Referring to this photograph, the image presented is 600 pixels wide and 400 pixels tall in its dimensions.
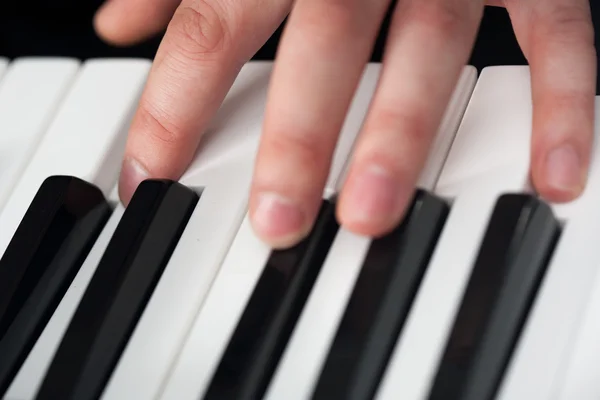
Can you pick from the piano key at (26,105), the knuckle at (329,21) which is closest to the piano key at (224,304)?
the knuckle at (329,21)

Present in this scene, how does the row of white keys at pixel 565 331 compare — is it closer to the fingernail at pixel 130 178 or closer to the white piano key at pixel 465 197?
the white piano key at pixel 465 197

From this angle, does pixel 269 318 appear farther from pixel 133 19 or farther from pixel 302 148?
pixel 133 19

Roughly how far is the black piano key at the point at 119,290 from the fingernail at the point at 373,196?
0.15 m

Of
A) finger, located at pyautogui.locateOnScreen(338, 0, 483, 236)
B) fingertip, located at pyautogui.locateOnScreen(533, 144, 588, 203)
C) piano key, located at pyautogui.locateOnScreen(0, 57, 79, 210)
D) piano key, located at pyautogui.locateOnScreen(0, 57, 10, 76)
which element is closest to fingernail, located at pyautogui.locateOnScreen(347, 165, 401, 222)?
finger, located at pyautogui.locateOnScreen(338, 0, 483, 236)

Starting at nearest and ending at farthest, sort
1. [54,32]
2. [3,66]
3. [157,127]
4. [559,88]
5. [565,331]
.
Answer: [565,331]
[559,88]
[157,127]
[3,66]
[54,32]

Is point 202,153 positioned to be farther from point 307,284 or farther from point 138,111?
point 307,284

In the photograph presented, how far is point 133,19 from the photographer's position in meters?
0.78

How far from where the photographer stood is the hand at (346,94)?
1.61 feet

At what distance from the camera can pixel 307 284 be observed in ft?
1.59

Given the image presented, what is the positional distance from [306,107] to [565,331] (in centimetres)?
26

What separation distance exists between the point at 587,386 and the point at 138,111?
44cm

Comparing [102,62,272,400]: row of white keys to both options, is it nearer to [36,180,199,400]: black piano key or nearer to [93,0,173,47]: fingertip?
[36,180,199,400]: black piano key

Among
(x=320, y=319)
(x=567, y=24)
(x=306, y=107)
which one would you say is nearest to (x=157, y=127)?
(x=306, y=107)

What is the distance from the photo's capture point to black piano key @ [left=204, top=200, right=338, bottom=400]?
45 centimetres
